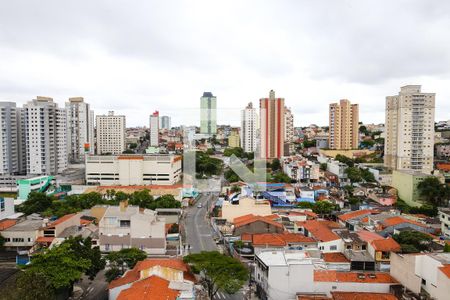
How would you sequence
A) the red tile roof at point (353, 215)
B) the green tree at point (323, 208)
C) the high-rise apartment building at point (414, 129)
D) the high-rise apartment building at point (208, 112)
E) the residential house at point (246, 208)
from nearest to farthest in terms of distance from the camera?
1. the red tile roof at point (353, 215)
2. the residential house at point (246, 208)
3. the green tree at point (323, 208)
4. the high-rise apartment building at point (414, 129)
5. the high-rise apartment building at point (208, 112)

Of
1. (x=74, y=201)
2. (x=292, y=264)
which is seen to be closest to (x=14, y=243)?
(x=74, y=201)

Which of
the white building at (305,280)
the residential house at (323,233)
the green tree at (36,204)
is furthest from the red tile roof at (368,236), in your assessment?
the green tree at (36,204)

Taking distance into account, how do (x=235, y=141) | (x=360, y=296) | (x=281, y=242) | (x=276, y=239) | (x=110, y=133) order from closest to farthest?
1. (x=360, y=296)
2. (x=281, y=242)
3. (x=276, y=239)
4. (x=110, y=133)
5. (x=235, y=141)

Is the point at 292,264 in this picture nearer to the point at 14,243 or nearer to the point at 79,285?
the point at 79,285

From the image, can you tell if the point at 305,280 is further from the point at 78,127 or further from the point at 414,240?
the point at 78,127

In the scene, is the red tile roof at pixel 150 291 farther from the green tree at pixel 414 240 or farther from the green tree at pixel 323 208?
the green tree at pixel 323 208

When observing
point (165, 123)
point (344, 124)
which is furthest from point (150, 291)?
point (165, 123)
